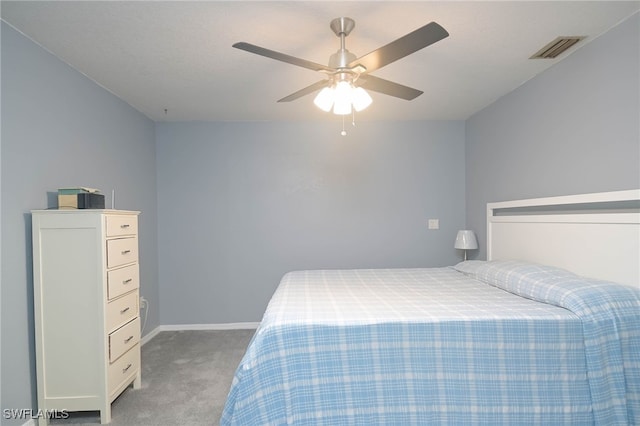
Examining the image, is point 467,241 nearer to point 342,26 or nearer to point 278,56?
point 342,26

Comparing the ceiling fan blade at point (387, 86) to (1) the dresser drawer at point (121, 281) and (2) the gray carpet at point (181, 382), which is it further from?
(2) the gray carpet at point (181, 382)

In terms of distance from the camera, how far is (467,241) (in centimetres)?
333

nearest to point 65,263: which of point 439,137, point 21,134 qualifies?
point 21,134

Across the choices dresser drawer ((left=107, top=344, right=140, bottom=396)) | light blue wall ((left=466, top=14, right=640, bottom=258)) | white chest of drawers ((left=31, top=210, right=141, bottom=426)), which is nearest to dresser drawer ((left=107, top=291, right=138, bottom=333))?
white chest of drawers ((left=31, top=210, right=141, bottom=426))

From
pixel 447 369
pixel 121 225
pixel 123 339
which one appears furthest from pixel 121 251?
pixel 447 369

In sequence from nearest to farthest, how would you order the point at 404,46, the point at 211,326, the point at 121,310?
the point at 404,46
the point at 121,310
the point at 211,326

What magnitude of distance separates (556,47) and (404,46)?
1.32 meters

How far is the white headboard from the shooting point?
68.9 inches

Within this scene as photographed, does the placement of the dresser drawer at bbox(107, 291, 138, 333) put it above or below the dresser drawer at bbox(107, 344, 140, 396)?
above

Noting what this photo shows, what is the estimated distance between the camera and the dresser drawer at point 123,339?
202 cm

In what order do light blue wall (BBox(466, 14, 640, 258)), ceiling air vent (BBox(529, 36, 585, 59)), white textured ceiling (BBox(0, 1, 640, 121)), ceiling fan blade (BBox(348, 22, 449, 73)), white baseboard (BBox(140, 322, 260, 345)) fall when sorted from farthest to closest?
white baseboard (BBox(140, 322, 260, 345)) < ceiling air vent (BBox(529, 36, 585, 59)) < light blue wall (BBox(466, 14, 640, 258)) < white textured ceiling (BBox(0, 1, 640, 121)) < ceiling fan blade (BBox(348, 22, 449, 73))

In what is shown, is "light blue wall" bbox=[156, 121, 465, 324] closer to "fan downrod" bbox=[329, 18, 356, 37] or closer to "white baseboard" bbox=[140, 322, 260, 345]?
"white baseboard" bbox=[140, 322, 260, 345]

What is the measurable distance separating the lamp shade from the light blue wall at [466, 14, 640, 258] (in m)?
0.11

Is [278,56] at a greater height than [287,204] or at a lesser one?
greater
